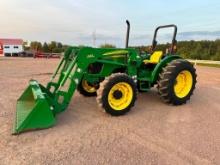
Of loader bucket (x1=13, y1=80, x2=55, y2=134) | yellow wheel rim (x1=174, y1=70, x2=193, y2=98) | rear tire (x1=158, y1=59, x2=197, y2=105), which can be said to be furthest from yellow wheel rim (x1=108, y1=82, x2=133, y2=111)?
yellow wheel rim (x1=174, y1=70, x2=193, y2=98)

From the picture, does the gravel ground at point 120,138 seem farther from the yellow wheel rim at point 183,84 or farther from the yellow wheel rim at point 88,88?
the yellow wheel rim at point 88,88

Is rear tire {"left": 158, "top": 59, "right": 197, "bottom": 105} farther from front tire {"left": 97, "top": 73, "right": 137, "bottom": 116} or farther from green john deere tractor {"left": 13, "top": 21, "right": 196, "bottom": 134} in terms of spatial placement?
front tire {"left": 97, "top": 73, "right": 137, "bottom": 116}

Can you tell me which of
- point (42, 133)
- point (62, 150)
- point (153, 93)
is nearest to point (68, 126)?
point (42, 133)

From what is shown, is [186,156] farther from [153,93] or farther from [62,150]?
[153,93]

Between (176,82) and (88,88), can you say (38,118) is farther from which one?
(176,82)

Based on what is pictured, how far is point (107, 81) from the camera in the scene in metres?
5.51

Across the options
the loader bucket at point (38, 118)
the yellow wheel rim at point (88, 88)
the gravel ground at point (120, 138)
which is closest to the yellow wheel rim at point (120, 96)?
the gravel ground at point (120, 138)

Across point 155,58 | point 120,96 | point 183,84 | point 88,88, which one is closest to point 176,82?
point 183,84

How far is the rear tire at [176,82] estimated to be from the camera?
637cm

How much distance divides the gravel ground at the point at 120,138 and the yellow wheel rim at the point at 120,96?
0.27 meters

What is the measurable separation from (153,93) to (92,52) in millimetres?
3144

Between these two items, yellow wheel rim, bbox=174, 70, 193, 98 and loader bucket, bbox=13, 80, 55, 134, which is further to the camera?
yellow wheel rim, bbox=174, 70, 193, 98

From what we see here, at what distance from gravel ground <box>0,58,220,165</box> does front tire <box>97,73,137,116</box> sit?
21cm

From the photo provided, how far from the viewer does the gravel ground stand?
151 inches
